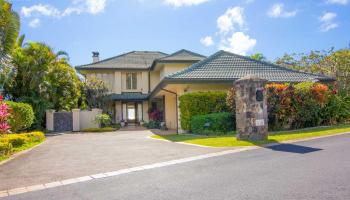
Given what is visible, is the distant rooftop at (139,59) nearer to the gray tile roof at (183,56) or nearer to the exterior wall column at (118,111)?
the gray tile roof at (183,56)

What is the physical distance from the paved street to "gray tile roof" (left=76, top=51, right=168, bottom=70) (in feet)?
81.6

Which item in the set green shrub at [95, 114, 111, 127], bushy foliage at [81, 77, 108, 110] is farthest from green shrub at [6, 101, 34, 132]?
bushy foliage at [81, 77, 108, 110]

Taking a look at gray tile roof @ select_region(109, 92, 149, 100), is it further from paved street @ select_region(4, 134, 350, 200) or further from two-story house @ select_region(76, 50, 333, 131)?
paved street @ select_region(4, 134, 350, 200)

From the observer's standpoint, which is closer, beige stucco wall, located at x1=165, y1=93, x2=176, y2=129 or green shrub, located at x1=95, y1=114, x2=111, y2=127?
beige stucco wall, located at x1=165, y1=93, x2=176, y2=129

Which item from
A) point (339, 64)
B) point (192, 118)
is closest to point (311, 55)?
point (339, 64)

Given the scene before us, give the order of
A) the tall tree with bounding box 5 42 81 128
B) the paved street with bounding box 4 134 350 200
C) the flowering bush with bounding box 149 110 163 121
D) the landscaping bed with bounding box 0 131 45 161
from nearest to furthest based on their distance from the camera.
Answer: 1. the paved street with bounding box 4 134 350 200
2. the landscaping bed with bounding box 0 131 45 161
3. the tall tree with bounding box 5 42 81 128
4. the flowering bush with bounding box 149 110 163 121

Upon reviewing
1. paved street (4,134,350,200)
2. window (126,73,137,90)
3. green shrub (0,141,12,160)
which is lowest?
paved street (4,134,350,200)

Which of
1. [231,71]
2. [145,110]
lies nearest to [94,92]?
[145,110]

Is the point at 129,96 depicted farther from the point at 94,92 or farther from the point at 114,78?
the point at 94,92

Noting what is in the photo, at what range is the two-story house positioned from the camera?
755 inches

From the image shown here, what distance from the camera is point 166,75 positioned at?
2544cm

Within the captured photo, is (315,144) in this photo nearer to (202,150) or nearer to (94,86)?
(202,150)

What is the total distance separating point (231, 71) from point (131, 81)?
1511cm

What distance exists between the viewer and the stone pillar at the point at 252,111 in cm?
1195
